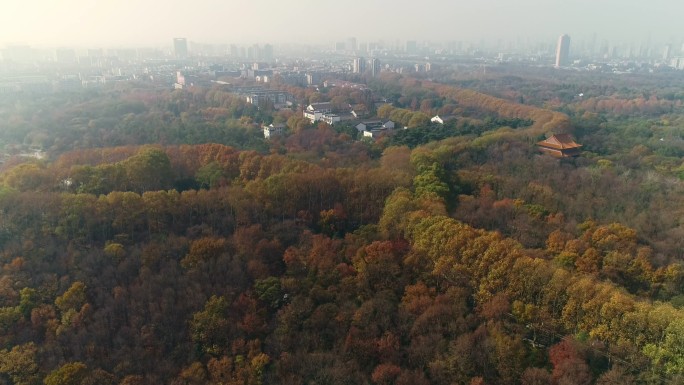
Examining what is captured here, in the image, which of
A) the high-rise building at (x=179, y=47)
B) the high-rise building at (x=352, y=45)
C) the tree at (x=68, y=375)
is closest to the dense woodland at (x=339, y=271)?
the tree at (x=68, y=375)

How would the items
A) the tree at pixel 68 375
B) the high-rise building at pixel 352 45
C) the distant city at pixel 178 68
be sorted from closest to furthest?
the tree at pixel 68 375 < the distant city at pixel 178 68 < the high-rise building at pixel 352 45

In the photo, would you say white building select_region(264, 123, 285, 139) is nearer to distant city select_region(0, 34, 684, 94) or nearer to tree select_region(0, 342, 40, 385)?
tree select_region(0, 342, 40, 385)

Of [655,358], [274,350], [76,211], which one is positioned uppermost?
[76,211]

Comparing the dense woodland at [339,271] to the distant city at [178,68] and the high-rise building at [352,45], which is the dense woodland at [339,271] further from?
the high-rise building at [352,45]

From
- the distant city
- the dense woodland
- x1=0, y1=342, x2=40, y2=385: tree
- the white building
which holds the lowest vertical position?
x1=0, y1=342, x2=40, y2=385: tree

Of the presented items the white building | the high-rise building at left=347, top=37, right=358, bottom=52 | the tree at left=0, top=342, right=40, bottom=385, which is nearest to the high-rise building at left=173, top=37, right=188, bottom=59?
the high-rise building at left=347, top=37, right=358, bottom=52

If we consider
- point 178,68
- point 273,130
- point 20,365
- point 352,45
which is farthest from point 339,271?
point 352,45

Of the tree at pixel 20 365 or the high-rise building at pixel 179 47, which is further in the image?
the high-rise building at pixel 179 47

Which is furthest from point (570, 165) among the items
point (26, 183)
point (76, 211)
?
point (26, 183)

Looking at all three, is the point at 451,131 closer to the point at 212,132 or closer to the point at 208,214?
the point at 212,132
